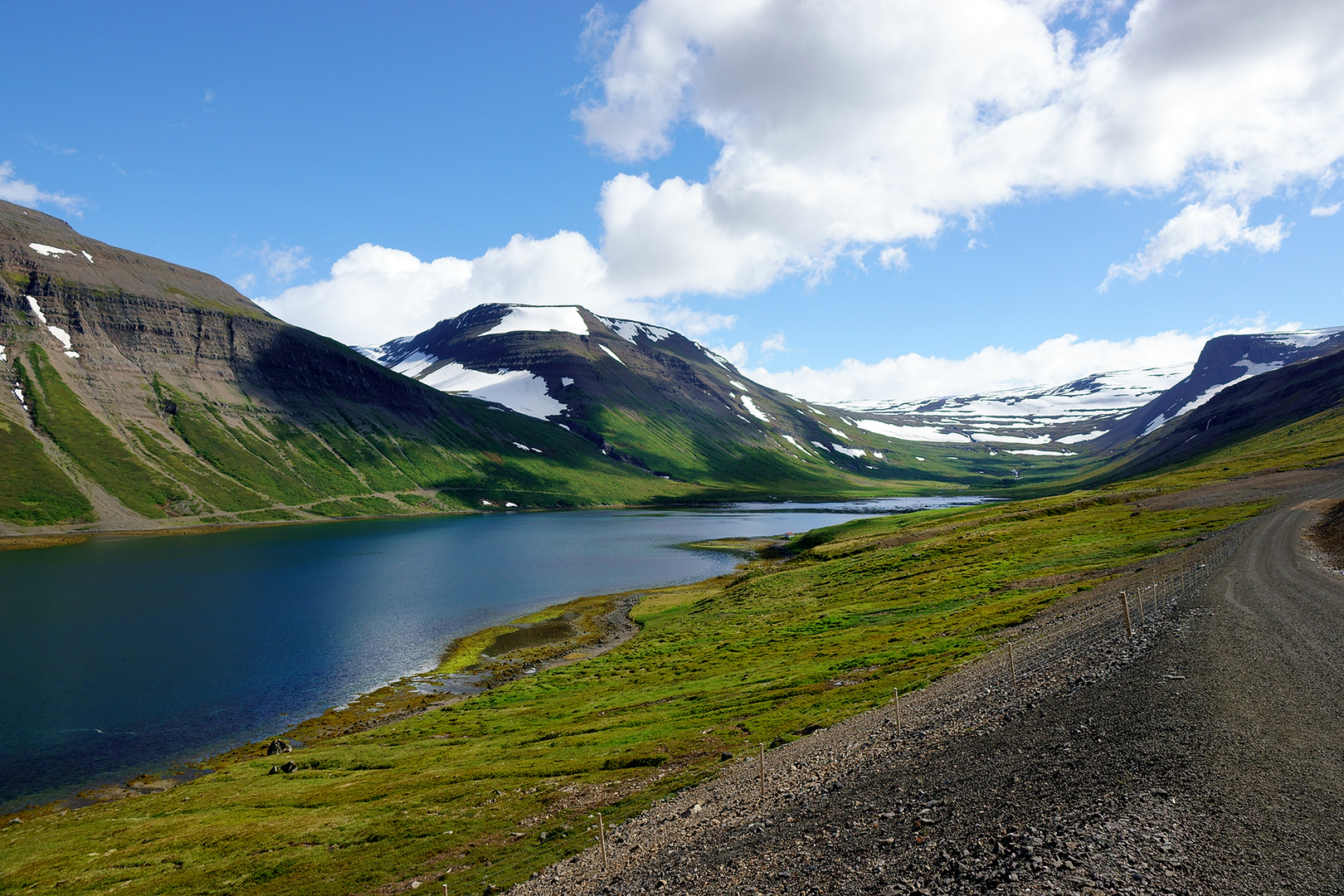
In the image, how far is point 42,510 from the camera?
168 metres

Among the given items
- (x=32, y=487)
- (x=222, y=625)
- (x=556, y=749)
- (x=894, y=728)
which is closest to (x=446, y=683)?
(x=556, y=749)

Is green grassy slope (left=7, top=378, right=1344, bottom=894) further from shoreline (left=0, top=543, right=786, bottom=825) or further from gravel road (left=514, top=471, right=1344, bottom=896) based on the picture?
gravel road (left=514, top=471, right=1344, bottom=896)

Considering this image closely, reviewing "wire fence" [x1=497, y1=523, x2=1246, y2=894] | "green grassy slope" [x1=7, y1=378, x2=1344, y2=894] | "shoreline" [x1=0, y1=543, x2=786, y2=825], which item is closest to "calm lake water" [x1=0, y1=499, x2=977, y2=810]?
"shoreline" [x1=0, y1=543, x2=786, y2=825]

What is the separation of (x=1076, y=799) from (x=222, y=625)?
90263 mm

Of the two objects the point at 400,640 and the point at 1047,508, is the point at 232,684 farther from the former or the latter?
the point at 1047,508

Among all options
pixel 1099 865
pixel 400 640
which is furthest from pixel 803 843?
pixel 400 640

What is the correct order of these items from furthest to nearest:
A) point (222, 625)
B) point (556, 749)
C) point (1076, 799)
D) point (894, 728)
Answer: point (222, 625) < point (556, 749) < point (894, 728) < point (1076, 799)

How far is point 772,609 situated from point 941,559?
24118 mm

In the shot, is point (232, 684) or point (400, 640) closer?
point (232, 684)

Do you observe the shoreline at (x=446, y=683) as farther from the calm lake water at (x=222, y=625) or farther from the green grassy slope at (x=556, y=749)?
the green grassy slope at (x=556, y=749)

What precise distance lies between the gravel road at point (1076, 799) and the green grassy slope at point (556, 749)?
523 centimetres

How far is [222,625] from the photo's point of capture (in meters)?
78.1

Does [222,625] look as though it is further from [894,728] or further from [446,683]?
[894,728]

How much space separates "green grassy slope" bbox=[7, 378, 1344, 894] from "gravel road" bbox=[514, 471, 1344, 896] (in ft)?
17.2
